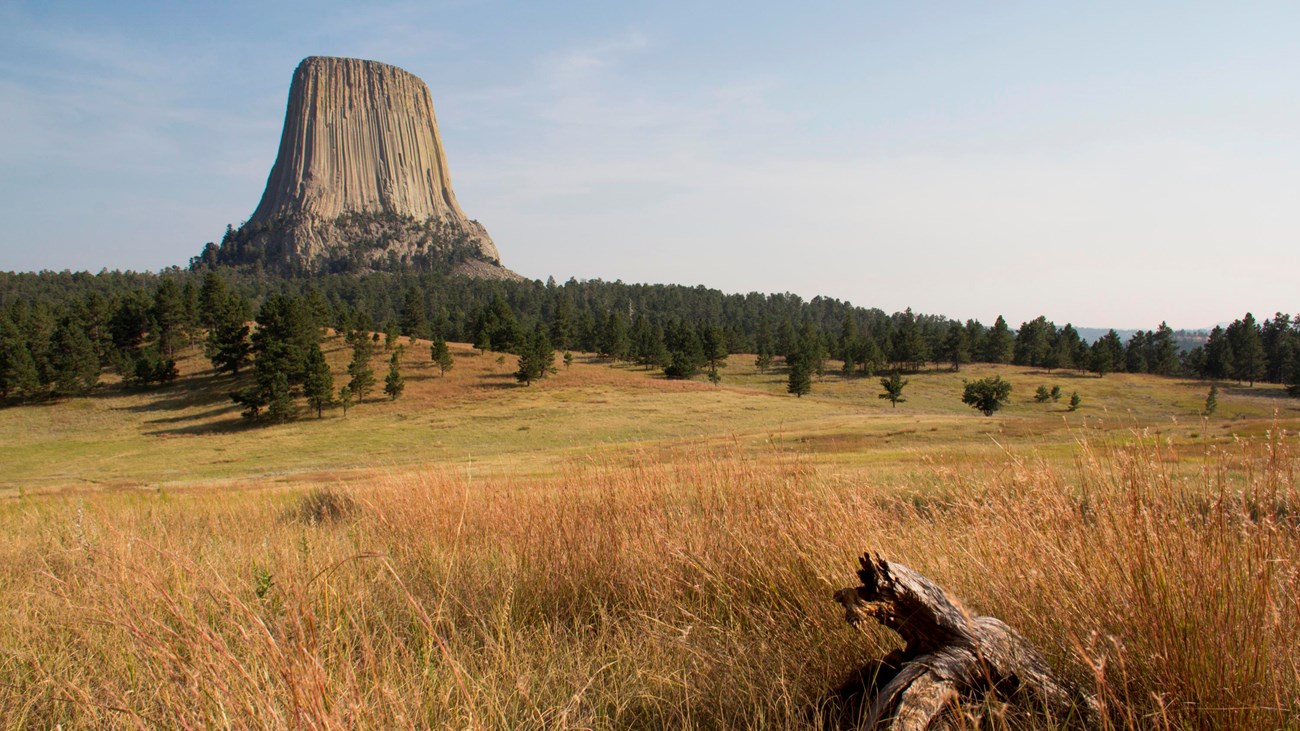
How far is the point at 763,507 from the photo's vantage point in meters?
4.88

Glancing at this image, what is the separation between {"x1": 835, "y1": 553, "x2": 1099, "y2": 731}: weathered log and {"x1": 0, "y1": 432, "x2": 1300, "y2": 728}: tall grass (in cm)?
18

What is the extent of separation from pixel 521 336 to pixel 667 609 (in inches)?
3270

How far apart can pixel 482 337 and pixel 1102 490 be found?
8733 cm

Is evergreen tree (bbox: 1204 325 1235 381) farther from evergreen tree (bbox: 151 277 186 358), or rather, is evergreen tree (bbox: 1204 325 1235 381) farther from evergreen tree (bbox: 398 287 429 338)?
evergreen tree (bbox: 151 277 186 358)

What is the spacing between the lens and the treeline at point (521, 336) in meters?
73.1

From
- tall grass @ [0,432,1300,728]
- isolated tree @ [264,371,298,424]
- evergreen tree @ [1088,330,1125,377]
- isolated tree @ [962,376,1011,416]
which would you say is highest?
evergreen tree @ [1088,330,1125,377]

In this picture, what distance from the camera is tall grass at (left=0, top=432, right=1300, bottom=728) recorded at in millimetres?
2264

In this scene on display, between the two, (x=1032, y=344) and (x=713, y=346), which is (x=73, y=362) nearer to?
(x=713, y=346)

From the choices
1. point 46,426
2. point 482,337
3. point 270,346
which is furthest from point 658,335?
point 46,426

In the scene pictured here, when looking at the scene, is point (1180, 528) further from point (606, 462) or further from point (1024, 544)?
point (606, 462)

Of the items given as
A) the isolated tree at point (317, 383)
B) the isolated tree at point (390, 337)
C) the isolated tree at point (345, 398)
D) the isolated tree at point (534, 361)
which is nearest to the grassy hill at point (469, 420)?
the isolated tree at point (345, 398)

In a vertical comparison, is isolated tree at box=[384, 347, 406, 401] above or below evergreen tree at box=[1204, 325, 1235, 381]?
below

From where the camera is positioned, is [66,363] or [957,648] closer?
[957,648]

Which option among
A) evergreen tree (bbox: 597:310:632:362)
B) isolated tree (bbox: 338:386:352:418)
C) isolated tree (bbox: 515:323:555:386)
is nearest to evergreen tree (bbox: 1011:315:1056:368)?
evergreen tree (bbox: 597:310:632:362)
